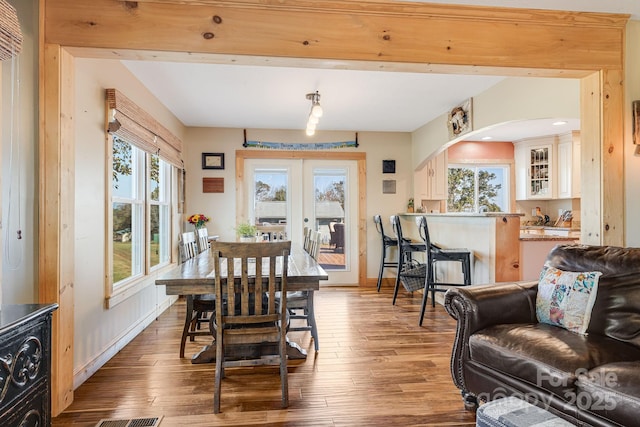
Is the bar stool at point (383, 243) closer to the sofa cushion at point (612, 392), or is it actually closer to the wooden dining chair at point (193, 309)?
the wooden dining chair at point (193, 309)

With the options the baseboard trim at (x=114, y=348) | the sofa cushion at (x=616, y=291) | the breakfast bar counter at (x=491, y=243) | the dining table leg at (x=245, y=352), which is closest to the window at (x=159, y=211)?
the baseboard trim at (x=114, y=348)

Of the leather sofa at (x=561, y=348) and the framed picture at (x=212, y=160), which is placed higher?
the framed picture at (x=212, y=160)

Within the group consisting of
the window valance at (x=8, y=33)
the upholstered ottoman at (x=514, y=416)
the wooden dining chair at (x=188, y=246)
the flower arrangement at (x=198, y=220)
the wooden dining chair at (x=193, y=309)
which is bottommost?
the wooden dining chair at (x=193, y=309)

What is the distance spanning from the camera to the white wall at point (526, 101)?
2.78 metres

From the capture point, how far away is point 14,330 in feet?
3.69

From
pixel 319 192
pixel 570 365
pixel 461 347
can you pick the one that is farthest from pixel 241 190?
pixel 570 365

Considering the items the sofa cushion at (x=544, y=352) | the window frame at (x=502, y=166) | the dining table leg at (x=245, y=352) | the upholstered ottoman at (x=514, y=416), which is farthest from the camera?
the window frame at (x=502, y=166)

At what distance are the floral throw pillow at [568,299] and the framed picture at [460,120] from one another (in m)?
2.24

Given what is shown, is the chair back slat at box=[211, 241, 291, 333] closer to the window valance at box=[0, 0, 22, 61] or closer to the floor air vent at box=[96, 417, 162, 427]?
the floor air vent at box=[96, 417, 162, 427]

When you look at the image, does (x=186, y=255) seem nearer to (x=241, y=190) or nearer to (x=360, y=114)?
(x=241, y=190)

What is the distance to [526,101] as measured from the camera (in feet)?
10.1

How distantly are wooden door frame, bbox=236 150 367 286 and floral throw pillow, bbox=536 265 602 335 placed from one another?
3.35m

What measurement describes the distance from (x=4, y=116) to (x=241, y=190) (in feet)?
11.2

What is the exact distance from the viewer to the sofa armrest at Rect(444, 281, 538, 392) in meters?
1.96
